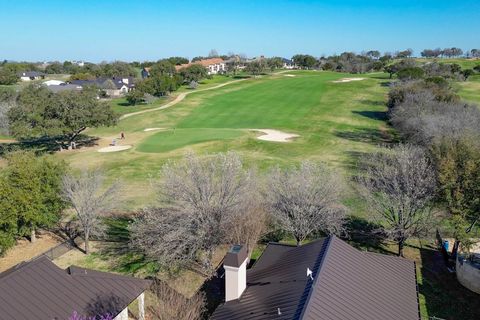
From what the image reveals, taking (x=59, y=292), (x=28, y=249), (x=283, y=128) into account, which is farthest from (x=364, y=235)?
(x=283, y=128)

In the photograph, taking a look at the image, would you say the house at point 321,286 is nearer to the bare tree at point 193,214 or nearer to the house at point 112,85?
the bare tree at point 193,214

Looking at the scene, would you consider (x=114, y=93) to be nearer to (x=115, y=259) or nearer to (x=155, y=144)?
(x=155, y=144)

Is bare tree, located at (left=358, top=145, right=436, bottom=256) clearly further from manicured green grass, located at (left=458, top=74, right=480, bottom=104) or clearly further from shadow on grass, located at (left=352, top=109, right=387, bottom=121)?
manicured green grass, located at (left=458, top=74, right=480, bottom=104)

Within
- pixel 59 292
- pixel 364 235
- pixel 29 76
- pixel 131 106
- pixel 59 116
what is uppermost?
pixel 59 292

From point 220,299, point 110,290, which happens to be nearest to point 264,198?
point 220,299

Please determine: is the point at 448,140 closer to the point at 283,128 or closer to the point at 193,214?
the point at 193,214
